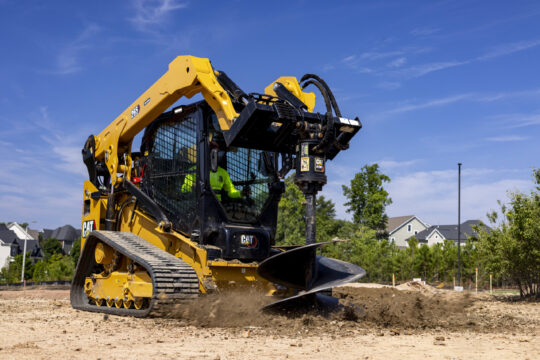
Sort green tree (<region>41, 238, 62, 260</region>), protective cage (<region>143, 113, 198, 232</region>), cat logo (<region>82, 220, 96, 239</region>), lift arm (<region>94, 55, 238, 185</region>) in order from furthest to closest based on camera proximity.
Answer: green tree (<region>41, 238, 62, 260</region>) → cat logo (<region>82, 220, 96, 239</region>) → protective cage (<region>143, 113, 198, 232</region>) → lift arm (<region>94, 55, 238, 185</region>)

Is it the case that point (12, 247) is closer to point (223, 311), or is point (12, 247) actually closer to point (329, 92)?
point (223, 311)

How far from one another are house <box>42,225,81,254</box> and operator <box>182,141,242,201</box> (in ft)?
305

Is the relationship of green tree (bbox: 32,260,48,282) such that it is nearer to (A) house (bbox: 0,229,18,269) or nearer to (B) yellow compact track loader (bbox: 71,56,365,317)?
(A) house (bbox: 0,229,18,269)

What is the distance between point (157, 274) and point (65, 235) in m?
98.5

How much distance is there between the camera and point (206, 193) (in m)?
8.88

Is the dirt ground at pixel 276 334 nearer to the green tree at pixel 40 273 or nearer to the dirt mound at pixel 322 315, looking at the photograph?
the dirt mound at pixel 322 315

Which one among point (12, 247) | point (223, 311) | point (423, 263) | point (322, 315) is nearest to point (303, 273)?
point (322, 315)

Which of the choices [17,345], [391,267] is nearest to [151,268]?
[17,345]

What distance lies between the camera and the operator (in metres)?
9.03

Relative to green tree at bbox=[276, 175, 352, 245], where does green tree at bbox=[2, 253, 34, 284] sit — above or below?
below

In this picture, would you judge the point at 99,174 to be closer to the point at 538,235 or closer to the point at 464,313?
the point at 464,313

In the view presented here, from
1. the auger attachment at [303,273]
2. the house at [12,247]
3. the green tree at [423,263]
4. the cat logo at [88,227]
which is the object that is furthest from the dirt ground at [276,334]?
the house at [12,247]

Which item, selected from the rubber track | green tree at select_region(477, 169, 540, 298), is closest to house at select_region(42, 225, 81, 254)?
green tree at select_region(477, 169, 540, 298)

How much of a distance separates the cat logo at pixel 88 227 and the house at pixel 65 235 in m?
89.2
